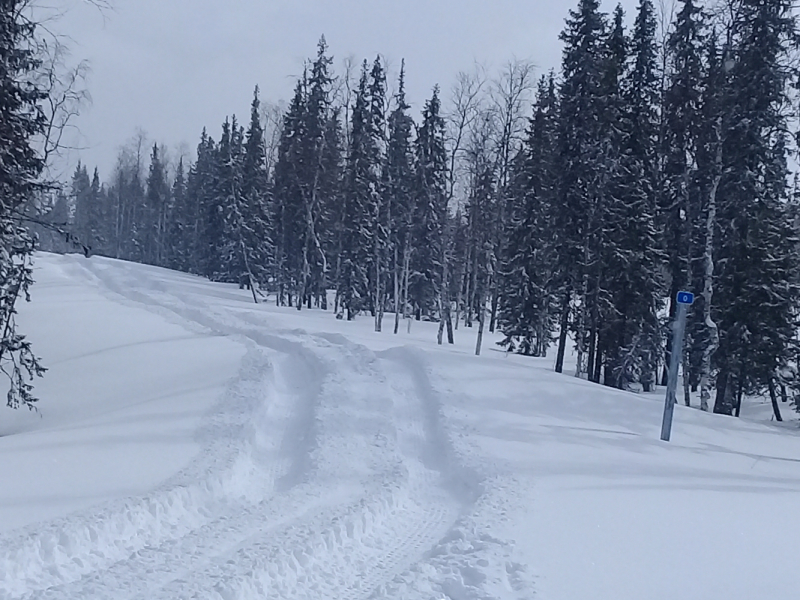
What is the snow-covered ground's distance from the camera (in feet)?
21.2

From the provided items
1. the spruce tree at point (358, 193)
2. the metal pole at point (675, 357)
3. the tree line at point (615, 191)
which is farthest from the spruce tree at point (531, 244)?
the metal pole at point (675, 357)

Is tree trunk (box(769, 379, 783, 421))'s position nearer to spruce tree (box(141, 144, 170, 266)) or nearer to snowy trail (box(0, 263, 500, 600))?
snowy trail (box(0, 263, 500, 600))

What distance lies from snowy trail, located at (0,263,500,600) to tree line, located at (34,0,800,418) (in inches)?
427

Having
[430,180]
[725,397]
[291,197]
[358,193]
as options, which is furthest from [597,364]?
[291,197]

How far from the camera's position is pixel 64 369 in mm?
19922

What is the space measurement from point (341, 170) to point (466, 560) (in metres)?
36.3

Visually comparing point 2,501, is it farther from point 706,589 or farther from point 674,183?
point 674,183

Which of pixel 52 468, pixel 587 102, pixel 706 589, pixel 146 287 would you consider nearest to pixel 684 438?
pixel 706 589

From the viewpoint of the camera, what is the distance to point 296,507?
8773 millimetres

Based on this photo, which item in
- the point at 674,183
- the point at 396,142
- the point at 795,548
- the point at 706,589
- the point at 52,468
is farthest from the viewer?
the point at 396,142

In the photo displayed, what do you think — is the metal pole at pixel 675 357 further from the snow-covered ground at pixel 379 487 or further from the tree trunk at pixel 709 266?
the tree trunk at pixel 709 266

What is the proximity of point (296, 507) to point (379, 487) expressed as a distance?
1.34 m

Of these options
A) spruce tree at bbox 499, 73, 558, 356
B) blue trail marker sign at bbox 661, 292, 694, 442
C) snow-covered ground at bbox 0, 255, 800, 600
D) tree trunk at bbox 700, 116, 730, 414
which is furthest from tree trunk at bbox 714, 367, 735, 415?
blue trail marker sign at bbox 661, 292, 694, 442

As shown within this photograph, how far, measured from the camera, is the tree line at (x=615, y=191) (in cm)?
2075
